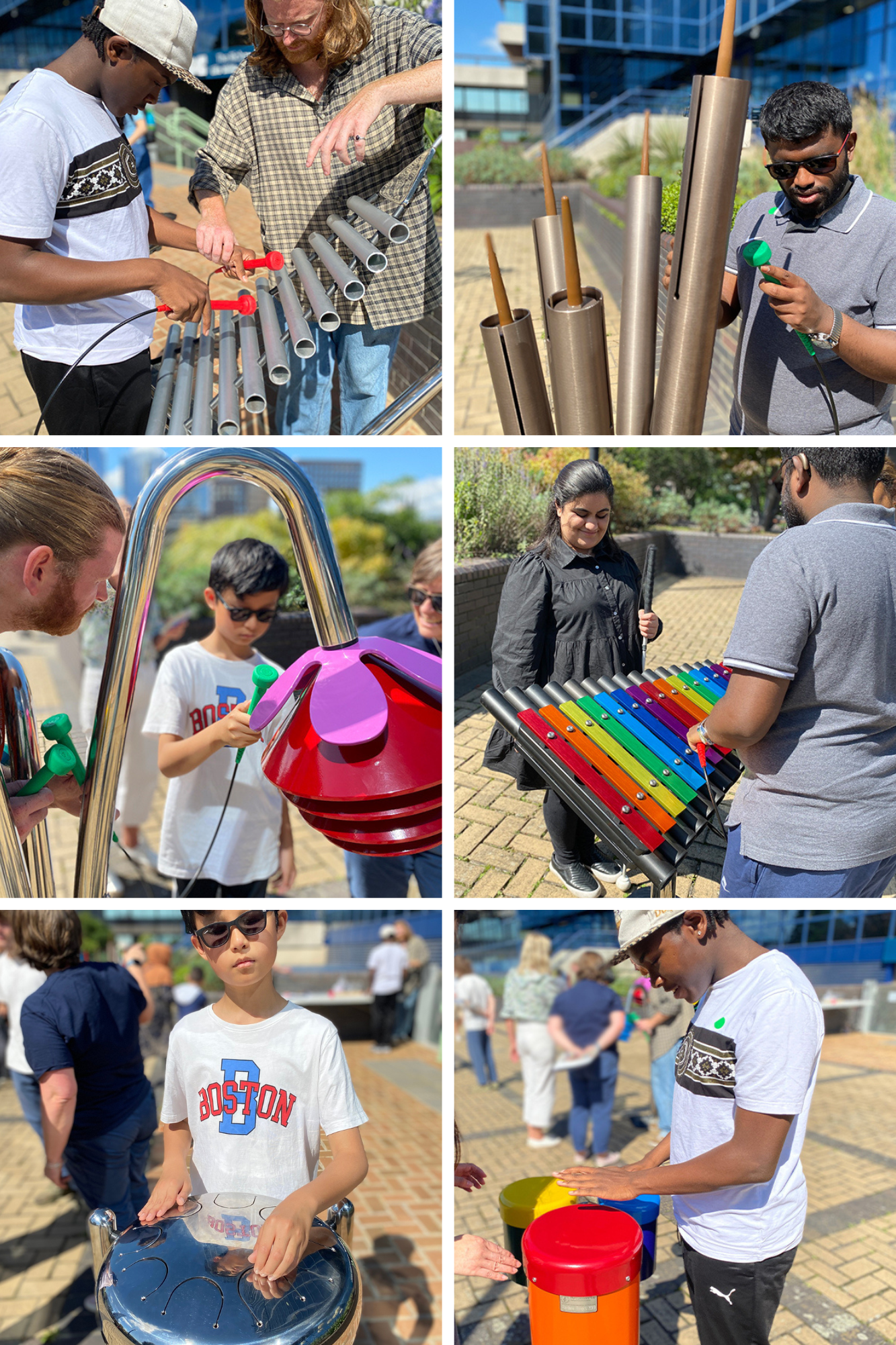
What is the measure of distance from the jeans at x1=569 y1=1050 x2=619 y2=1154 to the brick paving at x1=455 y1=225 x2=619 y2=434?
322 centimetres

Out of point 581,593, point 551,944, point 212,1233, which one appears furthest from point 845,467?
point 551,944

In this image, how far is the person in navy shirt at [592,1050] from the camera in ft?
12.9

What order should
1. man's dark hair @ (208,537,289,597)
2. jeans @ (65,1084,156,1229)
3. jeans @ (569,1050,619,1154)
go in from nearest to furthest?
man's dark hair @ (208,537,289,597) → jeans @ (65,1084,156,1229) → jeans @ (569,1050,619,1154)

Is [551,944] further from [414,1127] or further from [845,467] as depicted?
[845,467]

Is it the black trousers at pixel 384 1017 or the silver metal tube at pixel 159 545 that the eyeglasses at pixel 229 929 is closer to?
the silver metal tube at pixel 159 545

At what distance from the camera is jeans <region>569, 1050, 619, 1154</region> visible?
12.9 feet

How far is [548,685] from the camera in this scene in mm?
1591

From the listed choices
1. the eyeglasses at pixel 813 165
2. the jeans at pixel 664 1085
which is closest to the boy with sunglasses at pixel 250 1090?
the eyeglasses at pixel 813 165

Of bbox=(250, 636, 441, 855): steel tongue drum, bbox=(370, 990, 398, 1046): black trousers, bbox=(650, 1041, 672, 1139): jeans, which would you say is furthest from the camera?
bbox=(370, 990, 398, 1046): black trousers

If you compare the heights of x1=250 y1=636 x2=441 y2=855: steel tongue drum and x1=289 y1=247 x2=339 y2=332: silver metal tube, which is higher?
x1=289 y1=247 x2=339 y2=332: silver metal tube

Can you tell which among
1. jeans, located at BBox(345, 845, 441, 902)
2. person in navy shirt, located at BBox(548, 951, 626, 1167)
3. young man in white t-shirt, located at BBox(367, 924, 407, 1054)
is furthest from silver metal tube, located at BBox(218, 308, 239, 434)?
young man in white t-shirt, located at BBox(367, 924, 407, 1054)

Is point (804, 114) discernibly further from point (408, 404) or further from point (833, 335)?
point (408, 404)

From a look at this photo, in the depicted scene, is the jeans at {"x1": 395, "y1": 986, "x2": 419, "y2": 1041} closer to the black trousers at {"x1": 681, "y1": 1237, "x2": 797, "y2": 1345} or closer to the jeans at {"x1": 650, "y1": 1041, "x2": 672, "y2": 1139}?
the jeans at {"x1": 650, "y1": 1041, "x2": 672, "y2": 1139}

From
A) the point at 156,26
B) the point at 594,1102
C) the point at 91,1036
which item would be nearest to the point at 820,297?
the point at 156,26
